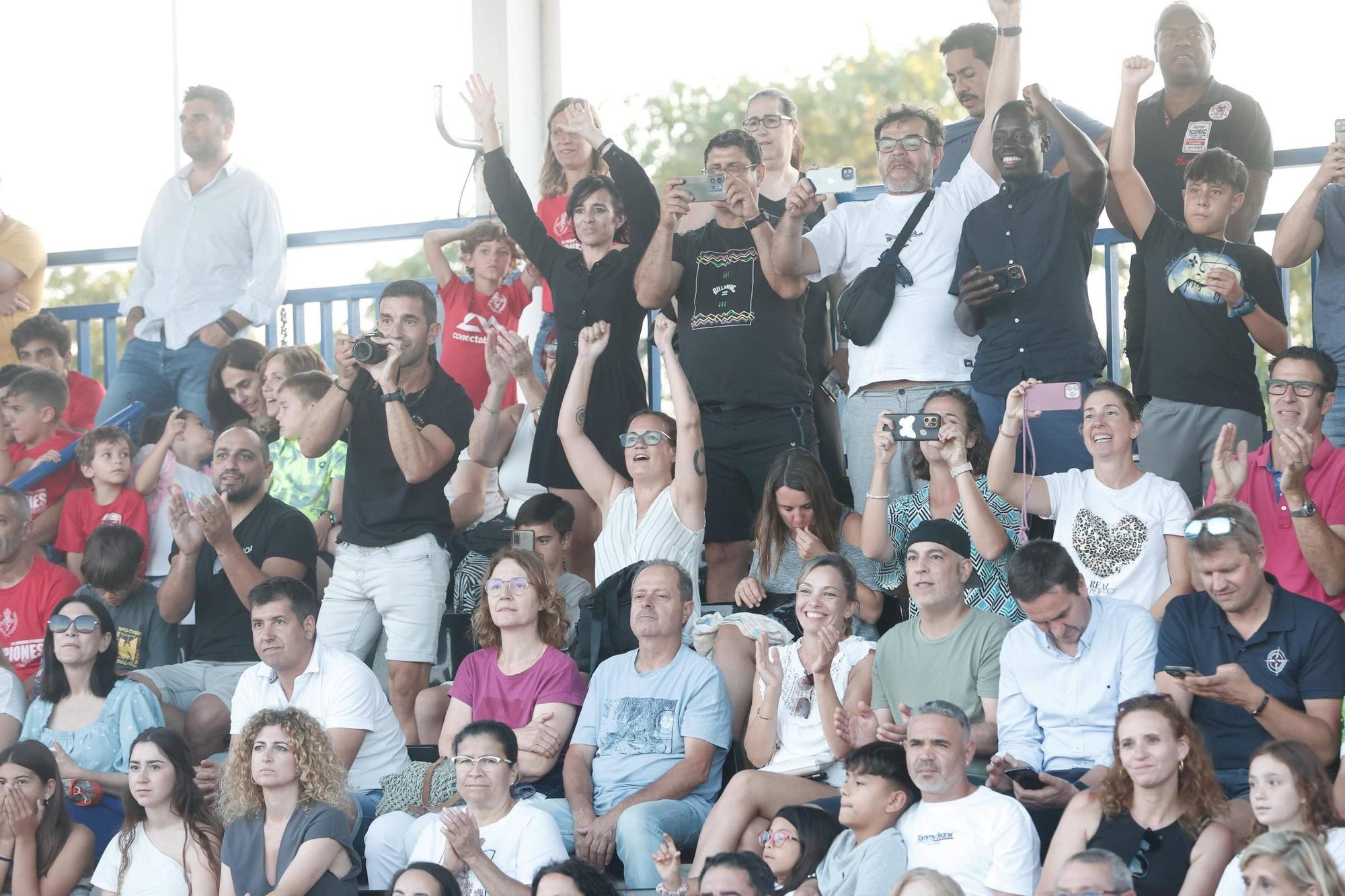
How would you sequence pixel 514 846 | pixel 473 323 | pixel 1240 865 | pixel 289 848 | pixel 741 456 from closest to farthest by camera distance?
pixel 1240 865 → pixel 514 846 → pixel 289 848 → pixel 741 456 → pixel 473 323

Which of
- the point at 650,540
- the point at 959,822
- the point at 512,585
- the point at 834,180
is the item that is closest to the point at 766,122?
the point at 834,180

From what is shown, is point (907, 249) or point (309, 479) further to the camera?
point (309, 479)

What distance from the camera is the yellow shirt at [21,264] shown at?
31.1ft

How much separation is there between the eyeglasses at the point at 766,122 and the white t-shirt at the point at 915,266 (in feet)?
1.80

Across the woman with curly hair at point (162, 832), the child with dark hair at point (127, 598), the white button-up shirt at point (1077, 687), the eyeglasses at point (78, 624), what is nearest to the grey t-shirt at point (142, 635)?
the child with dark hair at point (127, 598)

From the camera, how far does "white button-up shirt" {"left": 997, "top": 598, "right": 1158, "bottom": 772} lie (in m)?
5.43

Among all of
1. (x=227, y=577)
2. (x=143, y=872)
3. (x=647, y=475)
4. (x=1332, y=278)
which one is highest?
(x=1332, y=278)

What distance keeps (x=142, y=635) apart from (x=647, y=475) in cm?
246

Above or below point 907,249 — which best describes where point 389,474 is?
below

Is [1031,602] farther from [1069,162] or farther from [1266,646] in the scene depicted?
[1069,162]

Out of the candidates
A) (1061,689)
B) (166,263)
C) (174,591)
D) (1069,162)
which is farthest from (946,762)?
(166,263)

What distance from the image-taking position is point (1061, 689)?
5457mm

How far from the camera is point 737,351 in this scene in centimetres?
693

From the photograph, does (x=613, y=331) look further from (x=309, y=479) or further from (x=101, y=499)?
(x=101, y=499)
